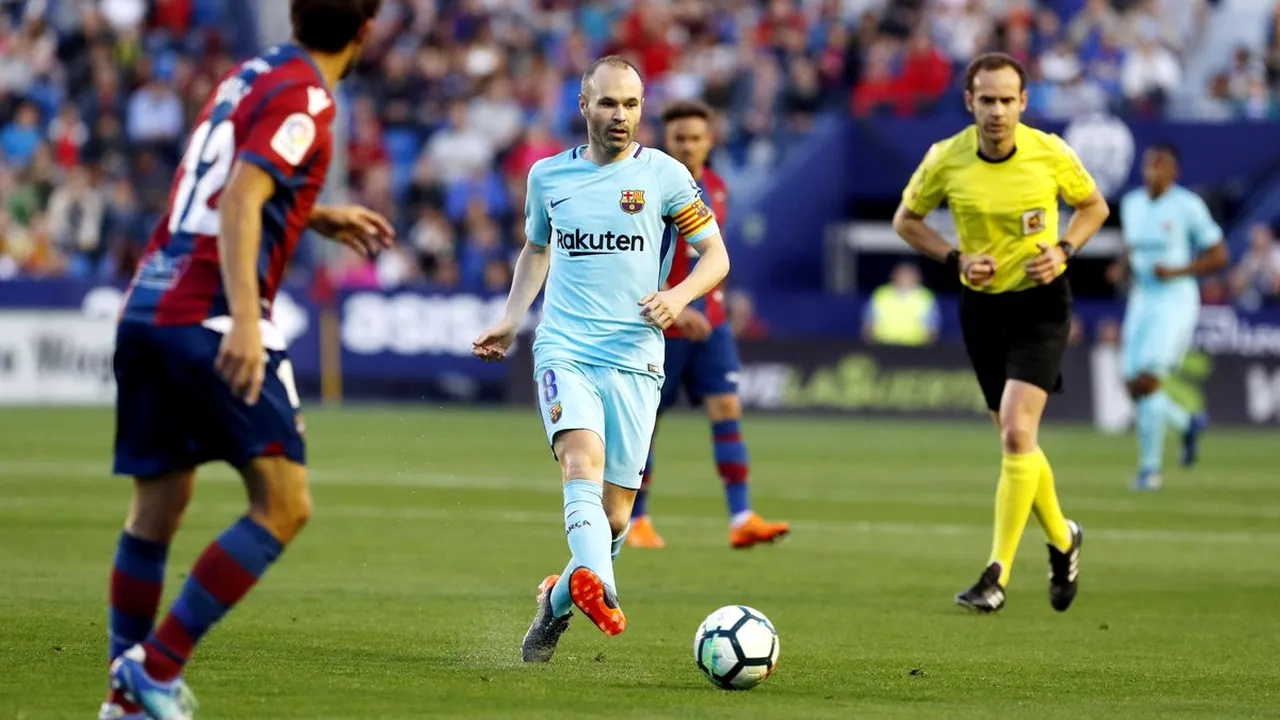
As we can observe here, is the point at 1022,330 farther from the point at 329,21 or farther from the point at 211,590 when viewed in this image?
the point at 211,590

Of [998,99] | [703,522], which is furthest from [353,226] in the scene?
[703,522]

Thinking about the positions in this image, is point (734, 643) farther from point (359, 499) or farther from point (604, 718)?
point (359, 499)

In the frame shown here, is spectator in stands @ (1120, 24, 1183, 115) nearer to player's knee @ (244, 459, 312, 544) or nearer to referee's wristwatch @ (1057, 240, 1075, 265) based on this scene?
referee's wristwatch @ (1057, 240, 1075, 265)

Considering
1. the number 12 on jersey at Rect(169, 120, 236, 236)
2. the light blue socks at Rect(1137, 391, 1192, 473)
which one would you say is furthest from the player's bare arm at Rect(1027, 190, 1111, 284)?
the light blue socks at Rect(1137, 391, 1192, 473)

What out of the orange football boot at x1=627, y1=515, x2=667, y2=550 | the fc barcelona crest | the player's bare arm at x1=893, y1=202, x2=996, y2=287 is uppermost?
the fc barcelona crest

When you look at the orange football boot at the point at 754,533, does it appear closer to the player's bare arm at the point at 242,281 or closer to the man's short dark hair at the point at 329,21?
the man's short dark hair at the point at 329,21

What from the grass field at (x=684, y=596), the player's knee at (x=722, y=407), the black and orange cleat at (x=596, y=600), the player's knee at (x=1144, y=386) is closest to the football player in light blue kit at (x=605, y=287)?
the black and orange cleat at (x=596, y=600)

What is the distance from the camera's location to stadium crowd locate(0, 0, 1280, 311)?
27.3 metres

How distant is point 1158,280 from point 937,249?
727cm

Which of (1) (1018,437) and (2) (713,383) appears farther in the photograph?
(2) (713,383)

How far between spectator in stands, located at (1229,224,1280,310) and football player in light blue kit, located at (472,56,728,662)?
18473mm

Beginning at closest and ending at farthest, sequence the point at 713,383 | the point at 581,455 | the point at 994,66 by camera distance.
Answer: the point at 581,455
the point at 994,66
the point at 713,383

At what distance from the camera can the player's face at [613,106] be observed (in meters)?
7.56

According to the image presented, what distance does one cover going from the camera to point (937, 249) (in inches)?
390
